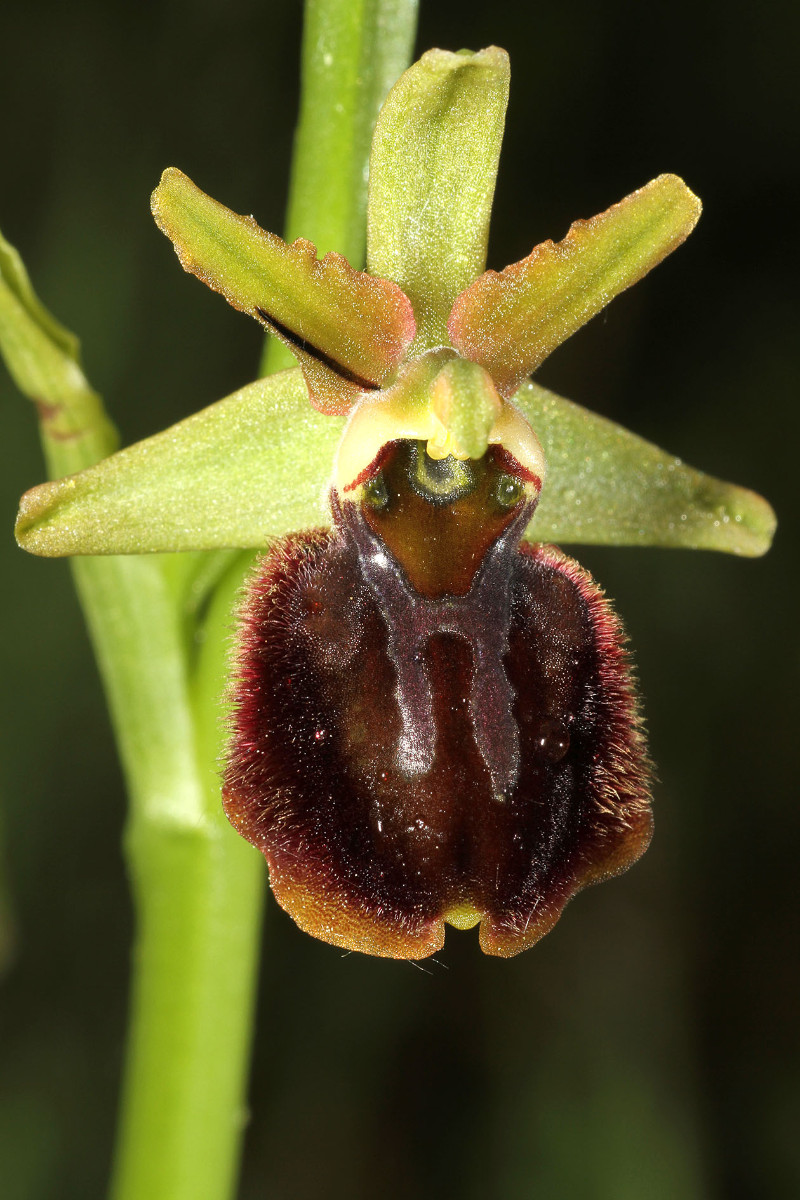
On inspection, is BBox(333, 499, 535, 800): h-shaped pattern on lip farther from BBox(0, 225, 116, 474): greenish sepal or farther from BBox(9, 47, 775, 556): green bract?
BBox(0, 225, 116, 474): greenish sepal

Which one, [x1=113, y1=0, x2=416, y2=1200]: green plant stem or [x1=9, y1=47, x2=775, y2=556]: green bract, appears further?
[x1=113, y1=0, x2=416, y2=1200]: green plant stem

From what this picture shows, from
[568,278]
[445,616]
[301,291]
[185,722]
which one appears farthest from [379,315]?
[185,722]

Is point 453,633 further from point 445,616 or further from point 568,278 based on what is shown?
point 568,278

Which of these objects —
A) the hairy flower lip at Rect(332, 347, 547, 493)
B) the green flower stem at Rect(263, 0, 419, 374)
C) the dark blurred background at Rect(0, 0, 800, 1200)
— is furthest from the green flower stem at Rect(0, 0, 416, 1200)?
the dark blurred background at Rect(0, 0, 800, 1200)

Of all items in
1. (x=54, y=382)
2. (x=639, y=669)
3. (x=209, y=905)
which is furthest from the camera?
(x=639, y=669)

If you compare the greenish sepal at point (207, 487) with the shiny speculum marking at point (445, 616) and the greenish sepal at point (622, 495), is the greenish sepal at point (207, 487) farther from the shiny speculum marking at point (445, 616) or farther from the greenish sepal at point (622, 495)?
the greenish sepal at point (622, 495)

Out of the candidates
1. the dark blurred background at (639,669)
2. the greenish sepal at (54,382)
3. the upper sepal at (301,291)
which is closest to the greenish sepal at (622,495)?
the upper sepal at (301,291)
